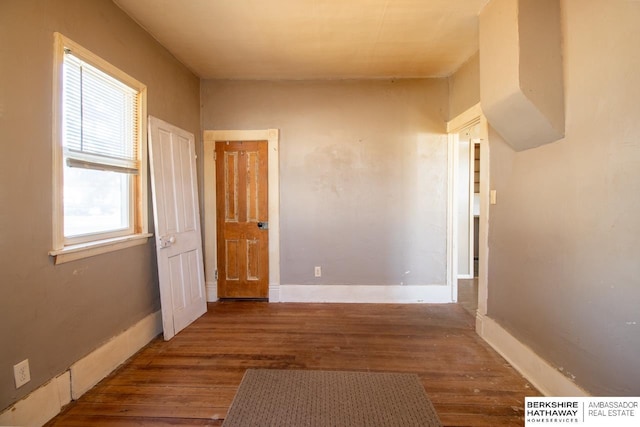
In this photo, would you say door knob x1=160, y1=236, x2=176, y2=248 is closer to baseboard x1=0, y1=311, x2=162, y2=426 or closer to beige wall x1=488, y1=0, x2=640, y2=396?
baseboard x1=0, y1=311, x2=162, y2=426

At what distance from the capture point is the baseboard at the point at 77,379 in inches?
60.2

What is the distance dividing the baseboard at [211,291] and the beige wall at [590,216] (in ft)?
10.4

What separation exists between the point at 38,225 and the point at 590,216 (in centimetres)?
299

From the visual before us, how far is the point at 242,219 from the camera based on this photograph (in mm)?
3660

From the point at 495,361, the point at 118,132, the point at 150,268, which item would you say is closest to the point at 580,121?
the point at 495,361

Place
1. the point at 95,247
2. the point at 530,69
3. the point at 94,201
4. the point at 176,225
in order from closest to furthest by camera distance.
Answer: the point at 530,69 < the point at 95,247 < the point at 94,201 < the point at 176,225

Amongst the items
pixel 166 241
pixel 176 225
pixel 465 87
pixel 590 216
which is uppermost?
pixel 465 87

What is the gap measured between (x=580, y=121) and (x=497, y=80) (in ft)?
2.04

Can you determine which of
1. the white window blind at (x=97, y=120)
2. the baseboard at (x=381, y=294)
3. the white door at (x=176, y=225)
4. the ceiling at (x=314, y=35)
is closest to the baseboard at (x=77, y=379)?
the white door at (x=176, y=225)

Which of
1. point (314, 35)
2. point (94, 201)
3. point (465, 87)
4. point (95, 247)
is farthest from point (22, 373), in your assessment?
point (465, 87)

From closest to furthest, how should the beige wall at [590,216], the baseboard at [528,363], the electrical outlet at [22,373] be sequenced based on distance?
the beige wall at [590,216] < the electrical outlet at [22,373] < the baseboard at [528,363]

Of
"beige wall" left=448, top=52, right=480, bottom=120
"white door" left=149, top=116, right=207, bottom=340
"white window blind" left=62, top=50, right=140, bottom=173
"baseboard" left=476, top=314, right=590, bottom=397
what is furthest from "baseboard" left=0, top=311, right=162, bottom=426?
"beige wall" left=448, top=52, right=480, bottom=120

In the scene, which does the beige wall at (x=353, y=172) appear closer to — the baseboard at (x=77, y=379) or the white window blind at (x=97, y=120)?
the white window blind at (x=97, y=120)

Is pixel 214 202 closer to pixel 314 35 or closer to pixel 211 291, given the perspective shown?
pixel 211 291
